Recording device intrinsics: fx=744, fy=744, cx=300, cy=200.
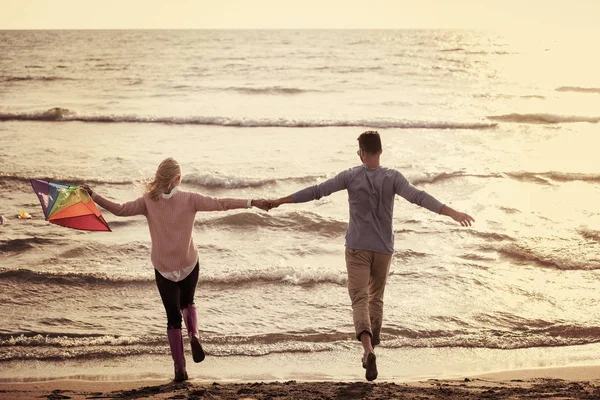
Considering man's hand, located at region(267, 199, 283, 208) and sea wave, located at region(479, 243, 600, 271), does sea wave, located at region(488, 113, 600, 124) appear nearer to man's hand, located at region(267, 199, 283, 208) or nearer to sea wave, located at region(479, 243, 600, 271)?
sea wave, located at region(479, 243, 600, 271)

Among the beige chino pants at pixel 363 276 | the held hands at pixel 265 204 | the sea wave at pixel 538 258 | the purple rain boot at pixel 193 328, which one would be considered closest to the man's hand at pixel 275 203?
the held hands at pixel 265 204

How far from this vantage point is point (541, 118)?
2544 cm

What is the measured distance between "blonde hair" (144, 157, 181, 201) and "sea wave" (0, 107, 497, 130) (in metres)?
18.0

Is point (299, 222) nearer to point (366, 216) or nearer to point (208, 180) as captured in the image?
point (208, 180)

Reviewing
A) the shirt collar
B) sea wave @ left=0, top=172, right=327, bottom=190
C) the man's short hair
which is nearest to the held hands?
the shirt collar

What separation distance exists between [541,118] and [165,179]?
72.4 feet

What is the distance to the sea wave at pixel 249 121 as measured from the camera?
934 inches

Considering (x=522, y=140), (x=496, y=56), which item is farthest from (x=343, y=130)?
(x=496, y=56)

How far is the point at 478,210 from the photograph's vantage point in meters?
12.4

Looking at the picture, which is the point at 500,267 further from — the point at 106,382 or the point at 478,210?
the point at 106,382

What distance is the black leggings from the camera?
18.6 ft

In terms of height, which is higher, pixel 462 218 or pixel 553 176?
pixel 553 176

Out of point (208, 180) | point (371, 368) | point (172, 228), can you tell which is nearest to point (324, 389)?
point (371, 368)

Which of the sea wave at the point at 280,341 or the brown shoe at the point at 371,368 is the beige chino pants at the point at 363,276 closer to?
the brown shoe at the point at 371,368
